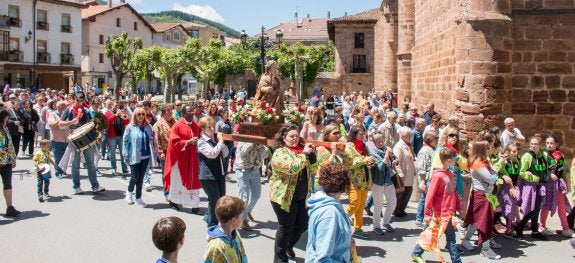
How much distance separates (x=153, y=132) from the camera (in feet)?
32.6

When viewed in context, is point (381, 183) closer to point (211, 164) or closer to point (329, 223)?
point (211, 164)

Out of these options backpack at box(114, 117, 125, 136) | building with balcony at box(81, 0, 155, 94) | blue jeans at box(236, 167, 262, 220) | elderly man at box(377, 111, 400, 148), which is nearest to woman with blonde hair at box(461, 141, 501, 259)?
blue jeans at box(236, 167, 262, 220)

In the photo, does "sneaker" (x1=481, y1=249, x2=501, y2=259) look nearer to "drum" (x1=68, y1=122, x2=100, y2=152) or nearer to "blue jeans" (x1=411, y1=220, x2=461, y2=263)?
"blue jeans" (x1=411, y1=220, x2=461, y2=263)

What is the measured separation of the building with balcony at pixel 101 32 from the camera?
201 feet

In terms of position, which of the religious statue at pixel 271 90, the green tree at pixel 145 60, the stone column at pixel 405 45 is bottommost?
the religious statue at pixel 271 90

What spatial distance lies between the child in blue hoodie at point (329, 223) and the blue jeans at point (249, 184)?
151 inches

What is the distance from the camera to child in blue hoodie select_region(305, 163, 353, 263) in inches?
163

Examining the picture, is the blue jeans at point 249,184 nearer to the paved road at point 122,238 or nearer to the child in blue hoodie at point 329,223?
the paved road at point 122,238

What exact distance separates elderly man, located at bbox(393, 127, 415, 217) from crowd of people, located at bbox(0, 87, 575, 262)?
0.7 inches

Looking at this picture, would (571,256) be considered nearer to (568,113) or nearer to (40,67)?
(568,113)

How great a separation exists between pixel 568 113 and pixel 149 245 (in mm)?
9003

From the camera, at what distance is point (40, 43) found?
50188 millimetres

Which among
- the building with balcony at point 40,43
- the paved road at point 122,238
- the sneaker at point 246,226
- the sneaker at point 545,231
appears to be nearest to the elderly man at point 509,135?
the paved road at point 122,238

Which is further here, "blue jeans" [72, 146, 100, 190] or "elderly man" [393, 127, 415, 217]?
"blue jeans" [72, 146, 100, 190]
